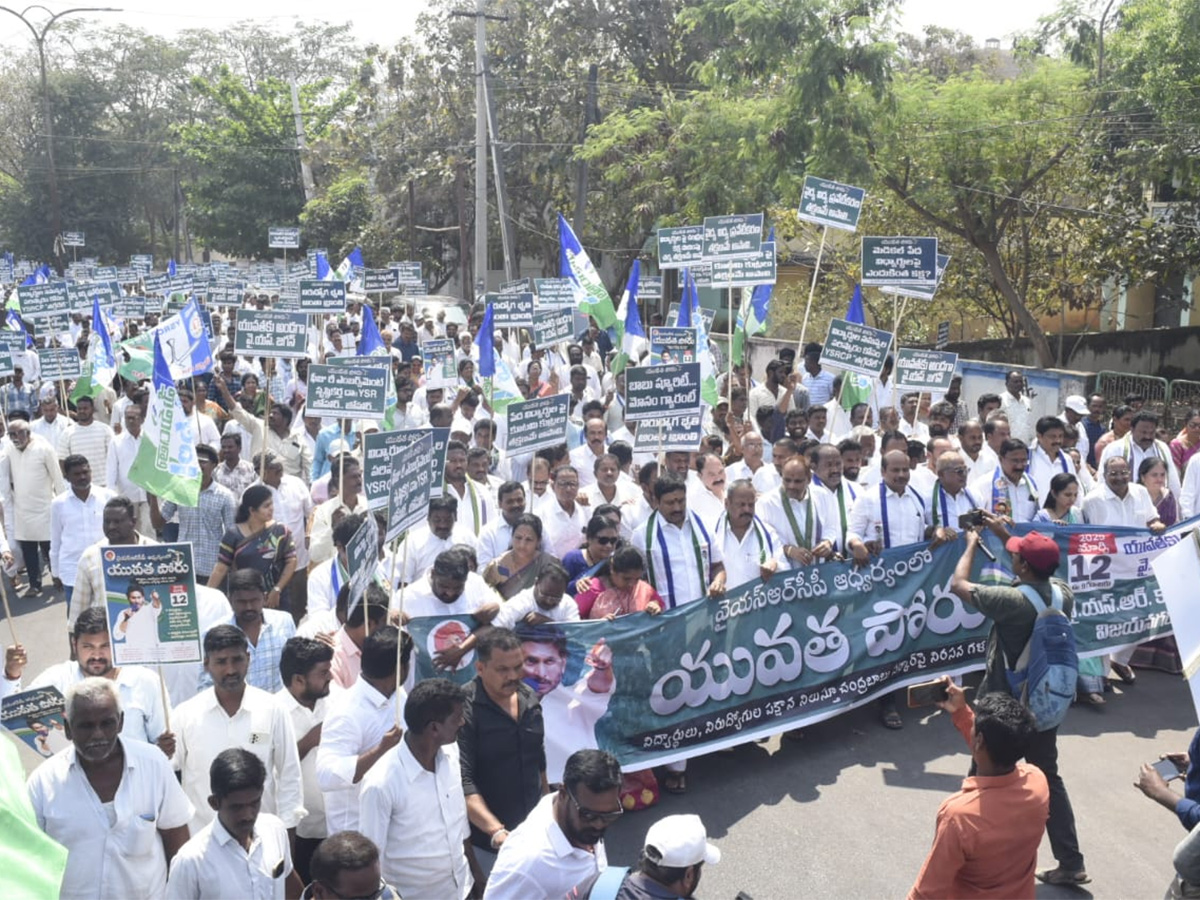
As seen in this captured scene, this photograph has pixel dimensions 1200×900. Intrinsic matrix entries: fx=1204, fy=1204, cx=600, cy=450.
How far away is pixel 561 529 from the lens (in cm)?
828

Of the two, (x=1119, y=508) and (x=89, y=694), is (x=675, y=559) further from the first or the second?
(x=89, y=694)

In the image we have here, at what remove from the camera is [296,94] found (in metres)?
46.6

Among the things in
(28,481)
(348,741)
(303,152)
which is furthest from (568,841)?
(303,152)

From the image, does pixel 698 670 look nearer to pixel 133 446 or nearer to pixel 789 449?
pixel 789 449

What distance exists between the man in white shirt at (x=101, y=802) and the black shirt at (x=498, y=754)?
1.22m

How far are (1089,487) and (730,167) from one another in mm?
15849

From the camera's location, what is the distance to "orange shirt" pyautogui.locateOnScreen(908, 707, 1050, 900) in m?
4.02

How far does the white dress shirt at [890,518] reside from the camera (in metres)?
7.82

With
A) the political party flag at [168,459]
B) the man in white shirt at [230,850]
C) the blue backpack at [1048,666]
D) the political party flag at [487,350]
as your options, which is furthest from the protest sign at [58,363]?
the blue backpack at [1048,666]

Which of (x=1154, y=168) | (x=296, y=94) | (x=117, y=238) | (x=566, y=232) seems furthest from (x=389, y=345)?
(x=117, y=238)

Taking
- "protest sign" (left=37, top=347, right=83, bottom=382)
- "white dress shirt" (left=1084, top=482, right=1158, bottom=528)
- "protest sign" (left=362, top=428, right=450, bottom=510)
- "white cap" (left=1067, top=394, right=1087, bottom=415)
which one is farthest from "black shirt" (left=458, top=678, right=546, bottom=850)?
"white cap" (left=1067, top=394, right=1087, bottom=415)

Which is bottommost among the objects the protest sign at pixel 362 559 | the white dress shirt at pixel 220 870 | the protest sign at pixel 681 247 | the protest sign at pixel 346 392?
the white dress shirt at pixel 220 870

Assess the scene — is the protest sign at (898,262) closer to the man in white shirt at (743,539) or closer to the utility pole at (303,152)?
the man in white shirt at (743,539)

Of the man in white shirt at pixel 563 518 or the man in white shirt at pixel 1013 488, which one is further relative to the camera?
the man in white shirt at pixel 1013 488
